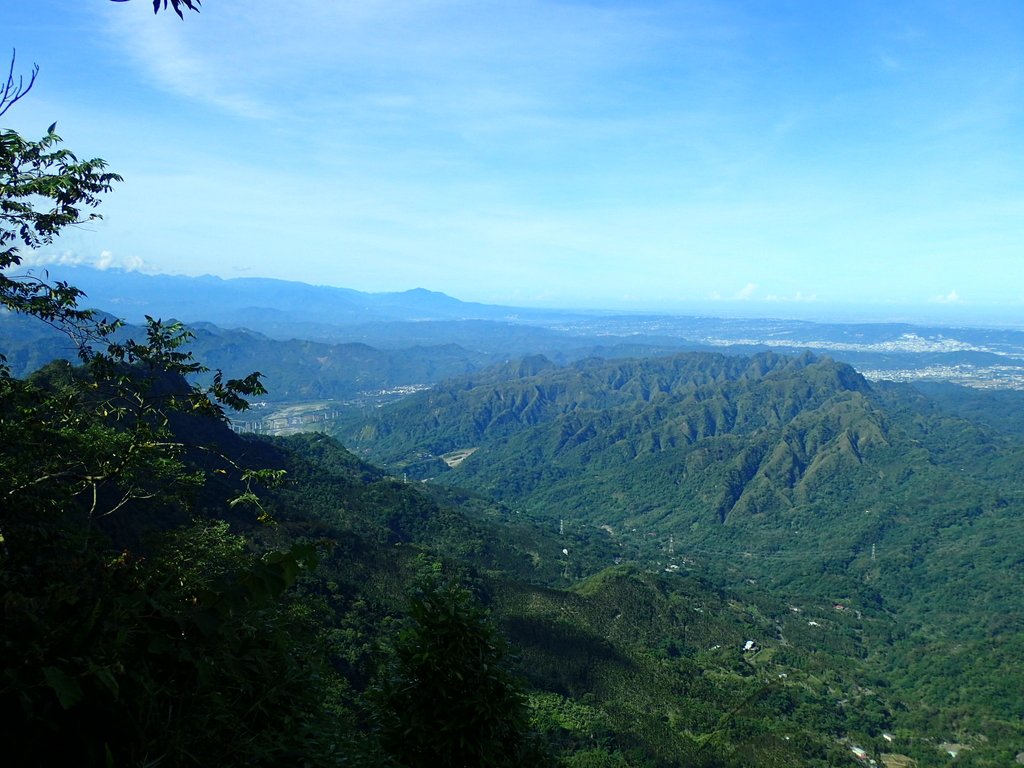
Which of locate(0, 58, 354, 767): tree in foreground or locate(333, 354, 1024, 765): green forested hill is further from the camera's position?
locate(333, 354, 1024, 765): green forested hill

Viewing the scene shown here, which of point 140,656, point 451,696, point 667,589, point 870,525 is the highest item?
point 140,656

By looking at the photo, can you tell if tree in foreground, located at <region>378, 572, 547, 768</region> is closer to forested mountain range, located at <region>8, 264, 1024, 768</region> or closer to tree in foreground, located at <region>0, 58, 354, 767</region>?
forested mountain range, located at <region>8, 264, 1024, 768</region>

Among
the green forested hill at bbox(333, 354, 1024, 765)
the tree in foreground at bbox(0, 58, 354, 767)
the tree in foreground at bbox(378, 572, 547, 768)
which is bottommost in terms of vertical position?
the green forested hill at bbox(333, 354, 1024, 765)

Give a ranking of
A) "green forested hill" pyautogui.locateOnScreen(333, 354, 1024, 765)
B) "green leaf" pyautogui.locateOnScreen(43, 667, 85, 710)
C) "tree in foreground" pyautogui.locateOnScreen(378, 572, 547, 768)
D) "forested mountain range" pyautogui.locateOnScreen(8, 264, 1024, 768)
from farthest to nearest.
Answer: "green forested hill" pyautogui.locateOnScreen(333, 354, 1024, 765) → "forested mountain range" pyautogui.locateOnScreen(8, 264, 1024, 768) → "tree in foreground" pyautogui.locateOnScreen(378, 572, 547, 768) → "green leaf" pyautogui.locateOnScreen(43, 667, 85, 710)

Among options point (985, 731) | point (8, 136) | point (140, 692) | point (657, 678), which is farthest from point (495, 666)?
point (985, 731)

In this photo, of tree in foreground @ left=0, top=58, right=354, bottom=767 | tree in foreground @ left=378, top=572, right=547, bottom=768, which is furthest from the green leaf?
tree in foreground @ left=378, top=572, right=547, bottom=768

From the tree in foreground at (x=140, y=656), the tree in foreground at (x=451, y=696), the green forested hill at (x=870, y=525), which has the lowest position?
the green forested hill at (x=870, y=525)

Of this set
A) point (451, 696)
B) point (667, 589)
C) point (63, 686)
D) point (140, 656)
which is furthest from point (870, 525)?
point (63, 686)

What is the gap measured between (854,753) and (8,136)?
72.1 metres

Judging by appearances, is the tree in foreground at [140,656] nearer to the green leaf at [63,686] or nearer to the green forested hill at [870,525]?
the green leaf at [63,686]

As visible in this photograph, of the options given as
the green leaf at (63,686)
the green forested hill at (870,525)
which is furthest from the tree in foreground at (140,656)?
the green forested hill at (870,525)

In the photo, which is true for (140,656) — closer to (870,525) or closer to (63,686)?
(63,686)

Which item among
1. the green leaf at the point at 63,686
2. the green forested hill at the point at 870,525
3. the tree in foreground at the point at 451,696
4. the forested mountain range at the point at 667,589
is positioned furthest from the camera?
the green forested hill at the point at 870,525

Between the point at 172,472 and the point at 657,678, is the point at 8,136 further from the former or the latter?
the point at 657,678
